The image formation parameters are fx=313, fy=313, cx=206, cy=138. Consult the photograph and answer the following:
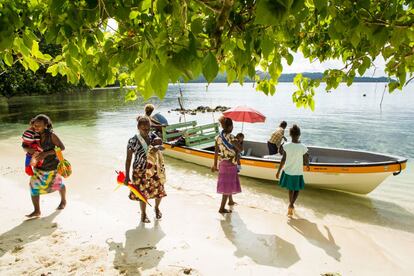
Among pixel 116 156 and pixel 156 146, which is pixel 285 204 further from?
pixel 116 156

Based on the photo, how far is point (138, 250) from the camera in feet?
16.2

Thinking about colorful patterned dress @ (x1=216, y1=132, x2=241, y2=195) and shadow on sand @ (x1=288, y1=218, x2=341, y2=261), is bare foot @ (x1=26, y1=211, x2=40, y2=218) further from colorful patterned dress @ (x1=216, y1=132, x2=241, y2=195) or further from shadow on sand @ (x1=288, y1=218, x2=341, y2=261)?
shadow on sand @ (x1=288, y1=218, x2=341, y2=261)

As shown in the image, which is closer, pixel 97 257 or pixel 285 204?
pixel 97 257

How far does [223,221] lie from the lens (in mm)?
6660

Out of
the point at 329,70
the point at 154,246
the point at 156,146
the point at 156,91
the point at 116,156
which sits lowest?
the point at 116,156

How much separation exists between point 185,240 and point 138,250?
0.88m

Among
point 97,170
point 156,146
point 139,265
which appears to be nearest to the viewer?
point 139,265

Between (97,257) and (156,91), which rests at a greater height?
(156,91)

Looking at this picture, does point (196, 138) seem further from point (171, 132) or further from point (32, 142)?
point (32, 142)

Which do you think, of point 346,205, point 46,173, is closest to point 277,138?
point 346,205

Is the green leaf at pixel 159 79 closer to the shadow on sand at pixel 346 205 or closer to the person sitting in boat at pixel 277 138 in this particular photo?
the shadow on sand at pixel 346 205

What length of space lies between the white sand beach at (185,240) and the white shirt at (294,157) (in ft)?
4.02

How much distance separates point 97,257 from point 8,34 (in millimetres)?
3726

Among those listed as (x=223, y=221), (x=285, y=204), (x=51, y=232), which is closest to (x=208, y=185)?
(x=285, y=204)
